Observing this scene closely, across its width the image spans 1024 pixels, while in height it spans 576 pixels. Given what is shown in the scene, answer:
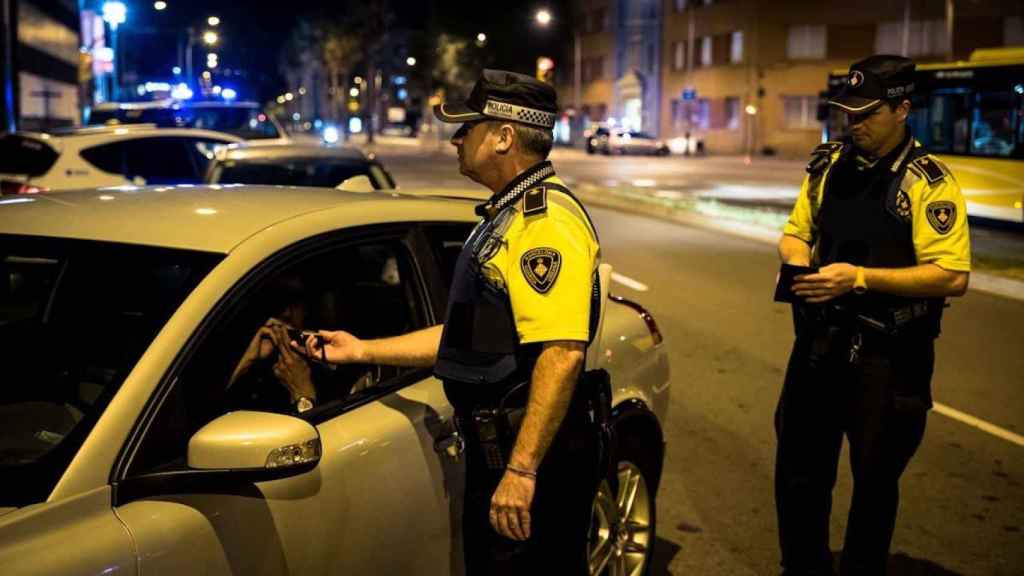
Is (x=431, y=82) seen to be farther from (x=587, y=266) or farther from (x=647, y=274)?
(x=587, y=266)

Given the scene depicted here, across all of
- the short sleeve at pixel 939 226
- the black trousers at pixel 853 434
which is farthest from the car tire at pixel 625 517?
the short sleeve at pixel 939 226

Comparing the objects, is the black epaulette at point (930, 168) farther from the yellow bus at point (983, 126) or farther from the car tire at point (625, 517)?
the yellow bus at point (983, 126)

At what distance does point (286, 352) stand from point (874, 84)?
210cm

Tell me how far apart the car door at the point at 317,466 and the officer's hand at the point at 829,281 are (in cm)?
125

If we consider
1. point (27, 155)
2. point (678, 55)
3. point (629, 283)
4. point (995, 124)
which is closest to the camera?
point (27, 155)

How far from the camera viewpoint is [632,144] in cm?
5788

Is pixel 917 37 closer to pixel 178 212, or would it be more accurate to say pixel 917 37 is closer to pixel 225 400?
pixel 178 212

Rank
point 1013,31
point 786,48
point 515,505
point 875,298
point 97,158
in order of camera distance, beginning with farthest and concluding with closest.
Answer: point 786,48 < point 1013,31 < point 97,158 < point 875,298 < point 515,505

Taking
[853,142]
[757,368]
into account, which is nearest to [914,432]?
[853,142]

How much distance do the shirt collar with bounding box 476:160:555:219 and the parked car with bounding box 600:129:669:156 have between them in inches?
2181

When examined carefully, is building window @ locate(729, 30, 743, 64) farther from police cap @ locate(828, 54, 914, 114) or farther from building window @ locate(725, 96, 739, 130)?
police cap @ locate(828, 54, 914, 114)

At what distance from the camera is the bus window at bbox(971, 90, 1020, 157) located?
64.3 ft

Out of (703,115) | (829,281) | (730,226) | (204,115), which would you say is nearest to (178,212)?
(829,281)

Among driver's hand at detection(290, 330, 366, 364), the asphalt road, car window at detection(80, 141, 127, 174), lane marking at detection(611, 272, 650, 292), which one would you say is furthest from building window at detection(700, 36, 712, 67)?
driver's hand at detection(290, 330, 366, 364)
